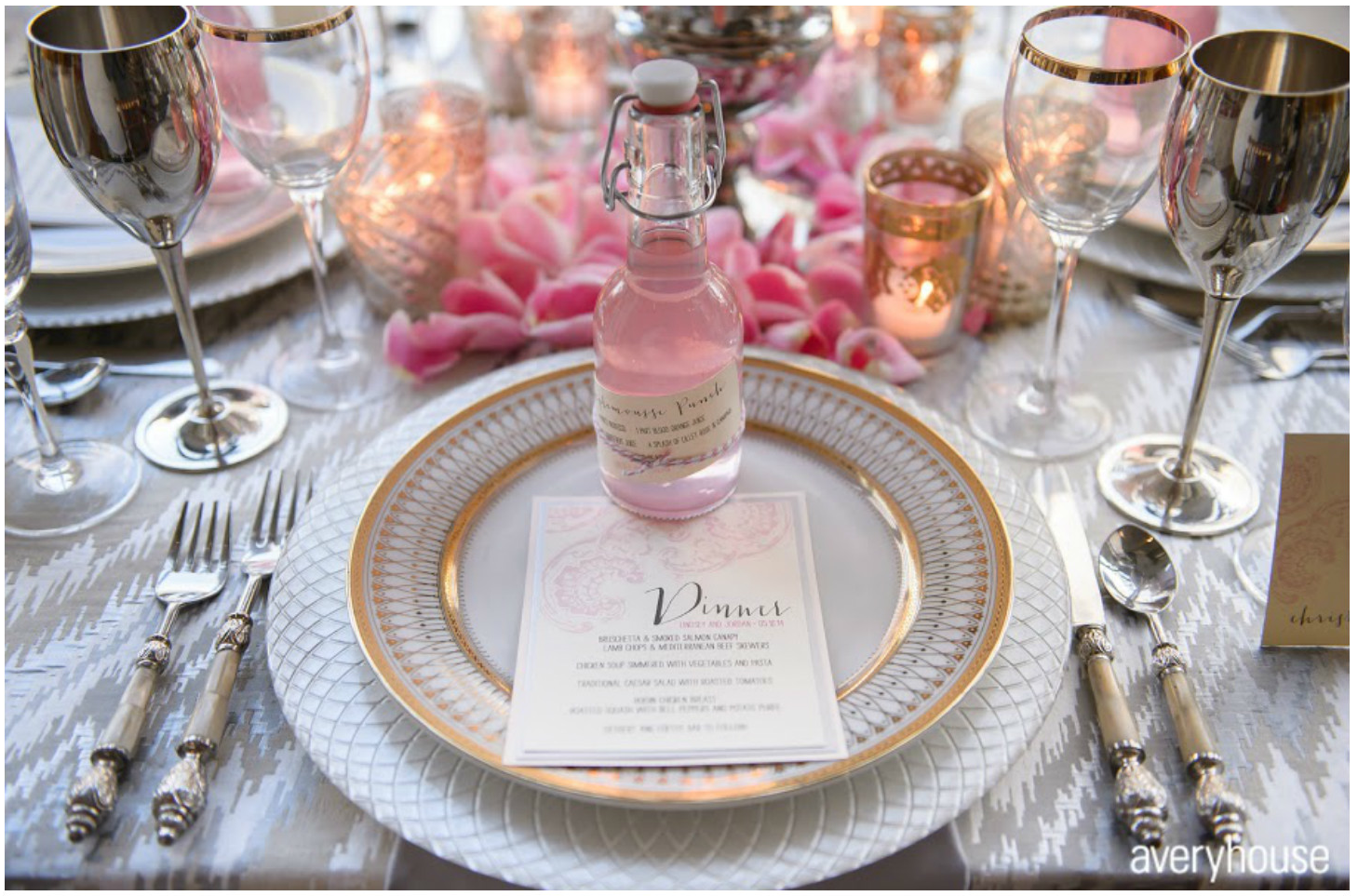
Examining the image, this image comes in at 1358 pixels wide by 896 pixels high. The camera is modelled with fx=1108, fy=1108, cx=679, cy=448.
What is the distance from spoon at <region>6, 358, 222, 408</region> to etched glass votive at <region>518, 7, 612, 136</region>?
464mm

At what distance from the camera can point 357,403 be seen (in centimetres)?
85

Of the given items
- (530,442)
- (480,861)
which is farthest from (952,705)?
(530,442)

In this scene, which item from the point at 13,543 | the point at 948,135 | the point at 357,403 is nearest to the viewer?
the point at 13,543

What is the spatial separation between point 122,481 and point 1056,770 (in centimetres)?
64

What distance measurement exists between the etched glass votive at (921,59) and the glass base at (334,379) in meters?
0.61

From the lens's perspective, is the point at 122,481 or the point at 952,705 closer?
the point at 952,705

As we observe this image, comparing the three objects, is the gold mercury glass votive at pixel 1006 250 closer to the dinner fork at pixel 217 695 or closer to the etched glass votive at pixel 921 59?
the etched glass votive at pixel 921 59

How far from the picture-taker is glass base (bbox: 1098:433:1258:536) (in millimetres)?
730

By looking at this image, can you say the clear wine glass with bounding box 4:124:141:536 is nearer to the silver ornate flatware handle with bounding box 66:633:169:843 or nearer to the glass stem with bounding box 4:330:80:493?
the glass stem with bounding box 4:330:80:493

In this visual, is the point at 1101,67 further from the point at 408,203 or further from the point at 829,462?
the point at 408,203

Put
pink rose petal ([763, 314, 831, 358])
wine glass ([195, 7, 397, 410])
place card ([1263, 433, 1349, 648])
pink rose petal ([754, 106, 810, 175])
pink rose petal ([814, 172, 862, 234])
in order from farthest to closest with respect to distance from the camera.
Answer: pink rose petal ([754, 106, 810, 175]) < pink rose petal ([814, 172, 862, 234]) < pink rose petal ([763, 314, 831, 358]) < wine glass ([195, 7, 397, 410]) < place card ([1263, 433, 1349, 648])

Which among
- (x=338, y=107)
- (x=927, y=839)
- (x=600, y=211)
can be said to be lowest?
(x=927, y=839)

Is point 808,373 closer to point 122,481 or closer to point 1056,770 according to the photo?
point 1056,770

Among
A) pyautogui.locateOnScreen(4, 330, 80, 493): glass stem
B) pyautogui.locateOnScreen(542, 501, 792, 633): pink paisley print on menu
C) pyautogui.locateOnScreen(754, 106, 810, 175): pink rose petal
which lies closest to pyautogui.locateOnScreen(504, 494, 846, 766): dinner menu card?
pyautogui.locateOnScreen(542, 501, 792, 633): pink paisley print on menu
